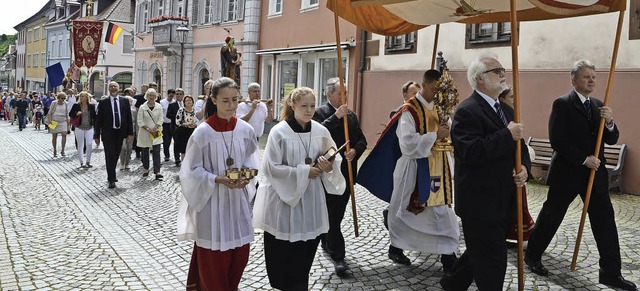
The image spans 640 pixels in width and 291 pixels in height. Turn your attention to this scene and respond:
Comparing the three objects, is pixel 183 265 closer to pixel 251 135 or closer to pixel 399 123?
pixel 251 135

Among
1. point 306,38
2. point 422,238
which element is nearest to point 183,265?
point 422,238

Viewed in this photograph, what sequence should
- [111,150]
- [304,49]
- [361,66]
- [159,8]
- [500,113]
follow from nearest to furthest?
[500,113] → [111,150] → [361,66] → [304,49] → [159,8]

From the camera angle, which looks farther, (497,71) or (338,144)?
(338,144)

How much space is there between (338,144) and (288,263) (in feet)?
5.93

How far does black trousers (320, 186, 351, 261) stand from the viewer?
18.6 feet

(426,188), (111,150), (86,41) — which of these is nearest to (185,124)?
(111,150)

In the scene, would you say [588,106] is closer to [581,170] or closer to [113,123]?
[581,170]

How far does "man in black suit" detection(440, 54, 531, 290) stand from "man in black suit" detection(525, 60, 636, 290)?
1.43 m

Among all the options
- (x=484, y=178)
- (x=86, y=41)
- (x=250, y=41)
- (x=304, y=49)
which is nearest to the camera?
(x=484, y=178)

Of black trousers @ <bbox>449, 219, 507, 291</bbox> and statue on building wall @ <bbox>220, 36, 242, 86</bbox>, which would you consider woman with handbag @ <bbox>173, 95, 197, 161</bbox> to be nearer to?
statue on building wall @ <bbox>220, 36, 242, 86</bbox>

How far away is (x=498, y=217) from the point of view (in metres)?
4.11

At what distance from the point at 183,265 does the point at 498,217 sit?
10.2ft

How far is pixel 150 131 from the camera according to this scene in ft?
40.1

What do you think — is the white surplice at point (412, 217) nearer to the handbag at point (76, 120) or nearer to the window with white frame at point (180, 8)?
the handbag at point (76, 120)
